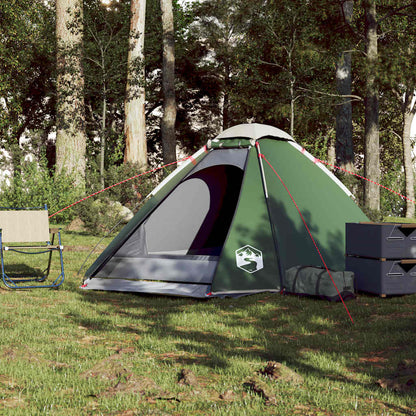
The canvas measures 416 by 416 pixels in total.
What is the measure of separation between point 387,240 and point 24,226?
437 cm

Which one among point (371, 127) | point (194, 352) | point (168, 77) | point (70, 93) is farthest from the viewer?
point (168, 77)

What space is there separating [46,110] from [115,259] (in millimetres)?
23101

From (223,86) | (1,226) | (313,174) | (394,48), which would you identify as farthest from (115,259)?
(223,86)

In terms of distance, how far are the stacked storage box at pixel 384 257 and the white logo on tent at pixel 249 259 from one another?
1.09 m

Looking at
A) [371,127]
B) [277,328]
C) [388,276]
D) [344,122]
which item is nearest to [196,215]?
[388,276]

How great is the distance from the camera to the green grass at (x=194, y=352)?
363cm

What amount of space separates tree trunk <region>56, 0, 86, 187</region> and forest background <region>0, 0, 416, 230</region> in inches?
1.2

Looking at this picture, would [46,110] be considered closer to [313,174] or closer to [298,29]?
[298,29]

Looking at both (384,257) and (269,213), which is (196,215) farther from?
(384,257)

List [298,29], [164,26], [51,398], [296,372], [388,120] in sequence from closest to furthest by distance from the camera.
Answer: [51,398] < [296,372] < [298,29] < [164,26] < [388,120]

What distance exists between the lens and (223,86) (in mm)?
29547

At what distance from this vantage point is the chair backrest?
7.50 m

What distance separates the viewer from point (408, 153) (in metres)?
25.6

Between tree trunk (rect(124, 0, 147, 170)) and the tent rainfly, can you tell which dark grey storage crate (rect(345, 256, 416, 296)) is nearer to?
the tent rainfly
